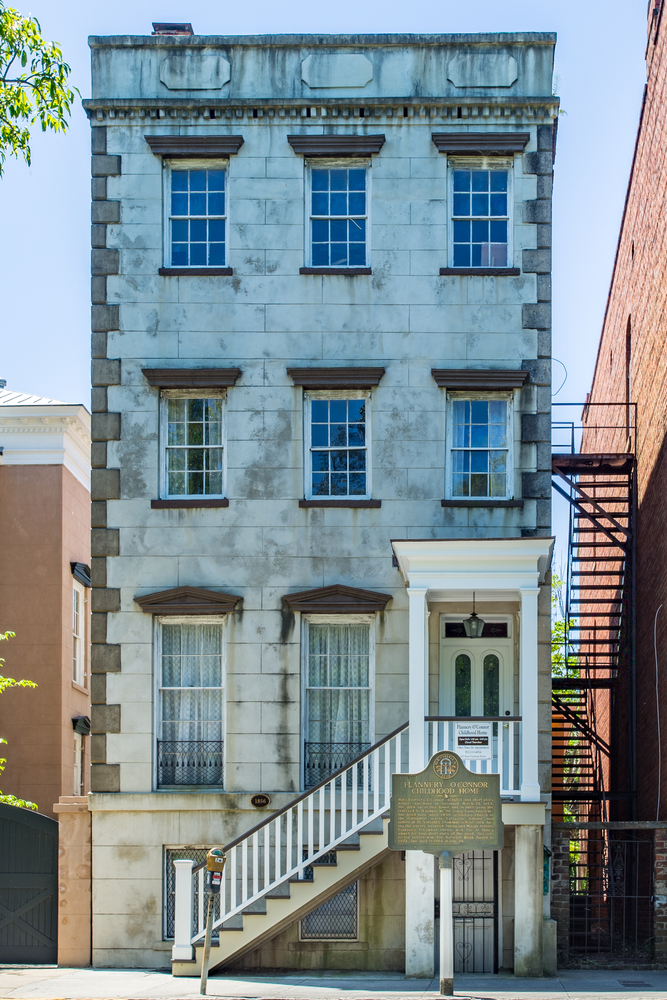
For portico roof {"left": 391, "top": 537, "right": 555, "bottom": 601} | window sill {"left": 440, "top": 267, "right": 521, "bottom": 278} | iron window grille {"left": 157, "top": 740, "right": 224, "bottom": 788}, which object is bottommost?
iron window grille {"left": 157, "top": 740, "right": 224, "bottom": 788}

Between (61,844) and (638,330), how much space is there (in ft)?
44.3

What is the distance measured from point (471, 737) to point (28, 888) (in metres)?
6.60

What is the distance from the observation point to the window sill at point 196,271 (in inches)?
755

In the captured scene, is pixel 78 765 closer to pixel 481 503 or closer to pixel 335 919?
pixel 335 919

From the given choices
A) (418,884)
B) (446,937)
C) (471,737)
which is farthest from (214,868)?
(471,737)

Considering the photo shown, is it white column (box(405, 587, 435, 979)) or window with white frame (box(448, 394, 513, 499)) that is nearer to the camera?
white column (box(405, 587, 435, 979))

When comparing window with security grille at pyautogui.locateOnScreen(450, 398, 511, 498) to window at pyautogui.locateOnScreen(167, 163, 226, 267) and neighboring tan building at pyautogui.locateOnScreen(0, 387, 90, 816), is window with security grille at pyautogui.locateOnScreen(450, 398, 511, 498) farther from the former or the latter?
neighboring tan building at pyautogui.locateOnScreen(0, 387, 90, 816)

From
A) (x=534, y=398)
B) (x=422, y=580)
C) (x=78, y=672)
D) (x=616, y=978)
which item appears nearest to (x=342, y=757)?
(x=422, y=580)

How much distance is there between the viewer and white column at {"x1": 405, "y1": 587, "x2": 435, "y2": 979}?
53.6ft

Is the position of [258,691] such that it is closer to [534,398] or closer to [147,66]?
[534,398]

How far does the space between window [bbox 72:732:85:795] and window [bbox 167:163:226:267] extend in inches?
424

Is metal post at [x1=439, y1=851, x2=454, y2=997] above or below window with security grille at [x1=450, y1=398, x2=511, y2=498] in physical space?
below

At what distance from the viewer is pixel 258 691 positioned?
60.5 ft

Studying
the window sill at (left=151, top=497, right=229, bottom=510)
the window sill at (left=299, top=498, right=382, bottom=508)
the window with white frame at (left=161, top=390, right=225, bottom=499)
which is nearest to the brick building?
the window sill at (left=299, top=498, right=382, bottom=508)
